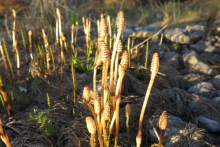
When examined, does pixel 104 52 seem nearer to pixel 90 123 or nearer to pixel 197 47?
pixel 90 123

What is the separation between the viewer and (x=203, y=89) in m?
2.13

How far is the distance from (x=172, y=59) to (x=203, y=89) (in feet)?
2.85

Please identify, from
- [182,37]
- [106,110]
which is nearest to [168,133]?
[106,110]

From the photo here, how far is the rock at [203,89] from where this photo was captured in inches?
82.9

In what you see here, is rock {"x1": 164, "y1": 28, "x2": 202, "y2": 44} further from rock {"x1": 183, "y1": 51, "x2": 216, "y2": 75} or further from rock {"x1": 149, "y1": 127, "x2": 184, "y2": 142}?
rock {"x1": 149, "y1": 127, "x2": 184, "y2": 142}

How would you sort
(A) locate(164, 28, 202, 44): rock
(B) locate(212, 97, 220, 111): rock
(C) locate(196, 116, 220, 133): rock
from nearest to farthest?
(C) locate(196, 116, 220, 133): rock → (B) locate(212, 97, 220, 111): rock → (A) locate(164, 28, 202, 44): rock

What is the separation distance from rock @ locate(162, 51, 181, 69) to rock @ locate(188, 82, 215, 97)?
686mm

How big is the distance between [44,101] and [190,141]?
118cm

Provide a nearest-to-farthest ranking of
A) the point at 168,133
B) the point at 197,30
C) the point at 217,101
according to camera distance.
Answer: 1. the point at 168,133
2. the point at 217,101
3. the point at 197,30

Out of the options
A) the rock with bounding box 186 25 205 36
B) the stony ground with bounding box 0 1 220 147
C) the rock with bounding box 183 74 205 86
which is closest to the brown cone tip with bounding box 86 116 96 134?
the stony ground with bounding box 0 1 220 147

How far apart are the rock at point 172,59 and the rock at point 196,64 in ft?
0.31

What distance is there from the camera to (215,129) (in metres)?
1.56

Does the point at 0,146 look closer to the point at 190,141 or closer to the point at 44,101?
the point at 44,101

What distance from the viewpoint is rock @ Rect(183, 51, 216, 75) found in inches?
104
